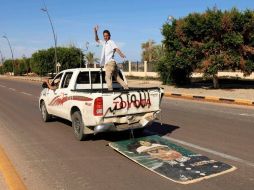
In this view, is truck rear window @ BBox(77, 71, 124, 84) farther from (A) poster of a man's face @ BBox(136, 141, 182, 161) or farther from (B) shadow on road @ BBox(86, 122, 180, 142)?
(A) poster of a man's face @ BBox(136, 141, 182, 161)

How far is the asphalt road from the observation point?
6.17m

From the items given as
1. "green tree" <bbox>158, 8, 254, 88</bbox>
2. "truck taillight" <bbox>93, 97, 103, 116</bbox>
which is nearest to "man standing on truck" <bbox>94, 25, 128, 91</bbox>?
"truck taillight" <bbox>93, 97, 103, 116</bbox>

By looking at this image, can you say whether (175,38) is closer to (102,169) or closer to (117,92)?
(117,92)

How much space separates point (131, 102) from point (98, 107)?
77 centimetres

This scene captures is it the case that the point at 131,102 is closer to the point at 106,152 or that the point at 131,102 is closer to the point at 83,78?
the point at 106,152

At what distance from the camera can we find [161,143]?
8727 millimetres

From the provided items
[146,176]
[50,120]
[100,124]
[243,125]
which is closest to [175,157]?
[146,176]

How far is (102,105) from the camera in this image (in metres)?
8.88

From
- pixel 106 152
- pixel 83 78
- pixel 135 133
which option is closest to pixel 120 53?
pixel 83 78

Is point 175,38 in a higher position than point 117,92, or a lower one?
higher

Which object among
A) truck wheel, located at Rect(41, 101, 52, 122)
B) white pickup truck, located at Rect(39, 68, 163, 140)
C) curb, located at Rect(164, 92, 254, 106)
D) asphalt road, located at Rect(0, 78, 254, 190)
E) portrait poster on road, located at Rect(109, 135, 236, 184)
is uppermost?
white pickup truck, located at Rect(39, 68, 163, 140)

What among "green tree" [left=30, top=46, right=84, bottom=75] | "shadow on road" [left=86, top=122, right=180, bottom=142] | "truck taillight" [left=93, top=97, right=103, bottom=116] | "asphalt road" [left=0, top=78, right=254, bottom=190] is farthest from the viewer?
"green tree" [left=30, top=46, right=84, bottom=75]

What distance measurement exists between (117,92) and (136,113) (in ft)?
2.44

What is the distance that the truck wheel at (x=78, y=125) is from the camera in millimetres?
9465
